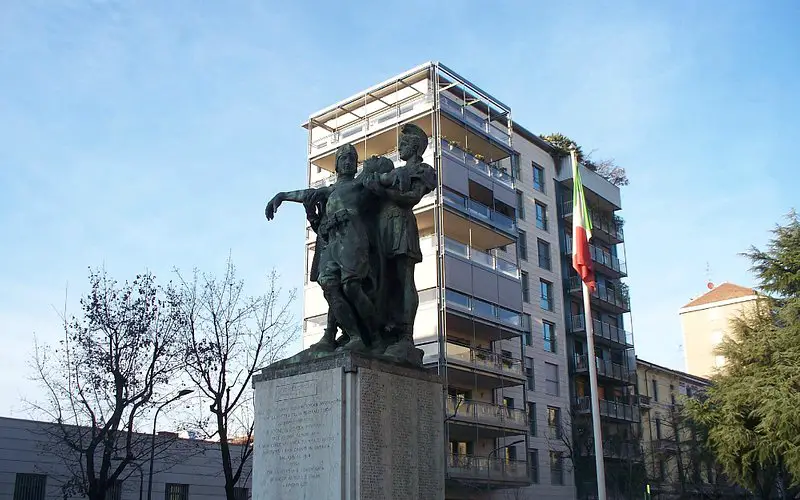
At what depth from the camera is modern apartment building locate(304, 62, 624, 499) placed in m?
42.3

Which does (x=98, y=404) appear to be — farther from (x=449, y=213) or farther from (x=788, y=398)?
(x=788, y=398)

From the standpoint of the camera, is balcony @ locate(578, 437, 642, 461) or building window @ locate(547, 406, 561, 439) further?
balcony @ locate(578, 437, 642, 461)

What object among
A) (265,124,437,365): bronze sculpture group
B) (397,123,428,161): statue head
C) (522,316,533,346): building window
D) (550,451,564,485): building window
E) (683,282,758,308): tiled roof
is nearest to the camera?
(265,124,437,365): bronze sculpture group

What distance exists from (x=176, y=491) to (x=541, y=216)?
27912 mm

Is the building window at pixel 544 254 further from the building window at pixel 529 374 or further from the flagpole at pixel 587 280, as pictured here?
the flagpole at pixel 587 280

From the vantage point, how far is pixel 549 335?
174 feet

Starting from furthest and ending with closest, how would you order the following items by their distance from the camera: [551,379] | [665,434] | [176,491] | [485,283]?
[665,434] → [551,379] → [485,283] → [176,491]

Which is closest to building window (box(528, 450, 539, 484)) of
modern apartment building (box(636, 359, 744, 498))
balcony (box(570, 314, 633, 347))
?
modern apartment building (box(636, 359, 744, 498))

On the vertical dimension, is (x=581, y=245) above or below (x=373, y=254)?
above

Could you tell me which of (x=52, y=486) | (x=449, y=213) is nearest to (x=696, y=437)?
(x=449, y=213)

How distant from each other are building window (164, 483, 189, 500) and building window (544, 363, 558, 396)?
837 inches

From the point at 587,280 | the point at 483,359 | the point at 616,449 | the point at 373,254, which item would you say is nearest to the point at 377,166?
the point at 373,254

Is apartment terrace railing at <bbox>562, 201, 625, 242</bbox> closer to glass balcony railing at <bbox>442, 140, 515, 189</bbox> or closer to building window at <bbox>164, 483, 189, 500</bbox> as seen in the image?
glass balcony railing at <bbox>442, 140, 515, 189</bbox>

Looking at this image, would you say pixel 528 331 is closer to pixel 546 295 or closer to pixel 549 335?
pixel 549 335
